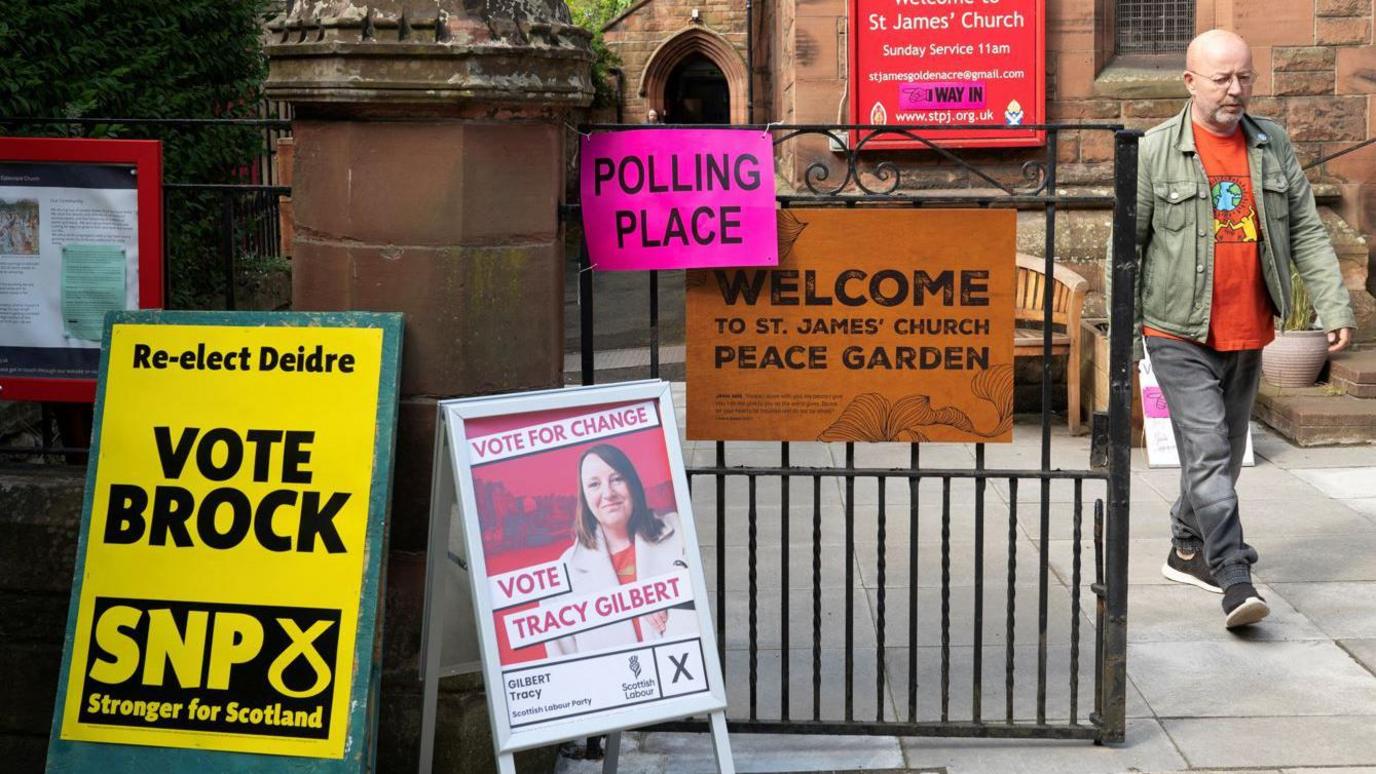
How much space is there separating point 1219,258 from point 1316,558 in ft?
5.30

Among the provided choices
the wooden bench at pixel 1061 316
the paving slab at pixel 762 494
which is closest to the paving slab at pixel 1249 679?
the paving slab at pixel 762 494

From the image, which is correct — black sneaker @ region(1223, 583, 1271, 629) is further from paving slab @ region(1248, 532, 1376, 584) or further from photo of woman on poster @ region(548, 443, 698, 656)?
photo of woman on poster @ region(548, 443, 698, 656)

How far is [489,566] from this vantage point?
3.89 m

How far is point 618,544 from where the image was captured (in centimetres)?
401

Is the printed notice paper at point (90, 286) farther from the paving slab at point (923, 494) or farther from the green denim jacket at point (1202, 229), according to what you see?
the paving slab at point (923, 494)

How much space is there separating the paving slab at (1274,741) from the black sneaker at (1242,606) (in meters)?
0.76

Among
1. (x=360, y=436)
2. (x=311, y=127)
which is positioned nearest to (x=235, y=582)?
(x=360, y=436)

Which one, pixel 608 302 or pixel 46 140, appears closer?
pixel 46 140

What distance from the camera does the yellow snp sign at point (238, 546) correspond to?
157 inches

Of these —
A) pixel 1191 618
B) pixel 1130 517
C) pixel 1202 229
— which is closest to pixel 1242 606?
pixel 1191 618

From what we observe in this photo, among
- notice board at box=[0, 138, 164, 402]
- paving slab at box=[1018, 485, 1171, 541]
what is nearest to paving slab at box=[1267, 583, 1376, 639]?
paving slab at box=[1018, 485, 1171, 541]

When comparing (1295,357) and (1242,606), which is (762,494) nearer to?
(1242,606)

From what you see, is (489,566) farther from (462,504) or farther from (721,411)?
(721,411)

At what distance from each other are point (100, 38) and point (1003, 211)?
13.0 ft
